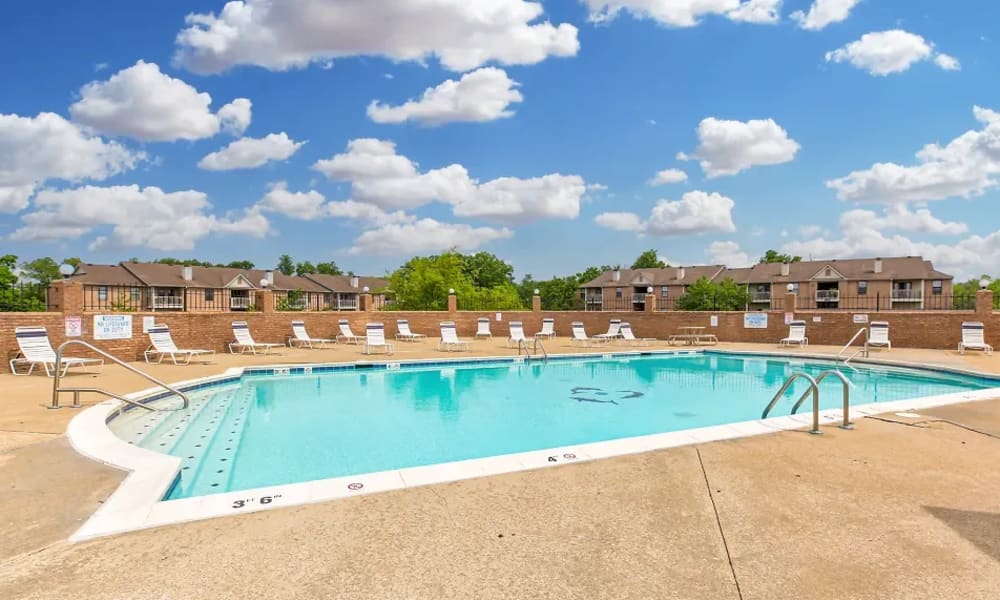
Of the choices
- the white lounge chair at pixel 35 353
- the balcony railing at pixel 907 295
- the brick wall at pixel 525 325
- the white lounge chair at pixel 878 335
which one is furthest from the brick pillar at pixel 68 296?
the balcony railing at pixel 907 295

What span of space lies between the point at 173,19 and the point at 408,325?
12.1 m

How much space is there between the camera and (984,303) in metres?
16.7

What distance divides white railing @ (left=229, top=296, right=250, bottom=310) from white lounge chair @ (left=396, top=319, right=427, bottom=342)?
44.4 meters

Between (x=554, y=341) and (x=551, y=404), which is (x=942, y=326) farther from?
(x=551, y=404)

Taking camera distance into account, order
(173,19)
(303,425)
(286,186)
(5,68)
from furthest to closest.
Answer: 1. (286,186)
2. (5,68)
3. (173,19)
4. (303,425)

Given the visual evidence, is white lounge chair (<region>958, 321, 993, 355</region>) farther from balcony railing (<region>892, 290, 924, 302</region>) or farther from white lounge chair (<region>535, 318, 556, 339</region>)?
balcony railing (<region>892, 290, 924, 302</region>)

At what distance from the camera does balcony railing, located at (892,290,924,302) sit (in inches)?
1841

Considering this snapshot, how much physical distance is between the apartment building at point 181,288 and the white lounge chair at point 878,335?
3200 cm

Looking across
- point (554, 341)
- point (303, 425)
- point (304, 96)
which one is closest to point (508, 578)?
point (303, 425)

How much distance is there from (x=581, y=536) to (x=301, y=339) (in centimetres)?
1582

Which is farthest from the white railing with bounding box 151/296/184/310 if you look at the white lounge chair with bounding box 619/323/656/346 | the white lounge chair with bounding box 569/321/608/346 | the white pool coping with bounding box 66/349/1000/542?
the white pool coping with bounding box 66/349/1000/542

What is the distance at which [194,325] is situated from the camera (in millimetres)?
15469

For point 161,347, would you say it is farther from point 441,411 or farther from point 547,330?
point 547,330

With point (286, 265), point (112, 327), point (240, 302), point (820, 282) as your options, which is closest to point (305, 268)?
point (286, 265)
